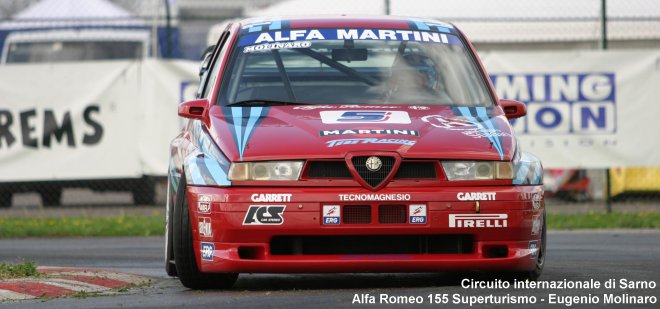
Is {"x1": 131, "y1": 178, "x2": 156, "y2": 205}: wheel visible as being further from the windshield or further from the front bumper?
the front bumper

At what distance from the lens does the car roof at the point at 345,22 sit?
877 cm

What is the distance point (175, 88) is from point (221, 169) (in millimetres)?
9689

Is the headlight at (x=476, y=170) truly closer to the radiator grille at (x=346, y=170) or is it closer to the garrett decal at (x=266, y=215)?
the radiator grille at (x=346, y=170)

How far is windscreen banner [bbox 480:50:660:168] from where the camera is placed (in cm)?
1636

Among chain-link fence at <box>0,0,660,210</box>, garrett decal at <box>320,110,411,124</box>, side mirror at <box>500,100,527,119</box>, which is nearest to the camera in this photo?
garrett decal at <box>320,110,411,124</box>

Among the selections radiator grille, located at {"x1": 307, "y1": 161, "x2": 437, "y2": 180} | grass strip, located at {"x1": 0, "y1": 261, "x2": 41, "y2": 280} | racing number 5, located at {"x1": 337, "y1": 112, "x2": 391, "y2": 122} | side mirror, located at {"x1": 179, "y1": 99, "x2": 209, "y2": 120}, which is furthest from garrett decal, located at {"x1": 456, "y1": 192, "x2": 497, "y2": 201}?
grass strip, located at {"x1": 0, "y1": 261, "x2": 41, "y2": 280}

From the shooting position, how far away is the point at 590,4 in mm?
21234

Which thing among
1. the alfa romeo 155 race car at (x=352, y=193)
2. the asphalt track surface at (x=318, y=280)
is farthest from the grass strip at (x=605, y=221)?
the alfa romeo 155 race car at (x=352, y=193)

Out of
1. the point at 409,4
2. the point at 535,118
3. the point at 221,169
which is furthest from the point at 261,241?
the point at 409,4

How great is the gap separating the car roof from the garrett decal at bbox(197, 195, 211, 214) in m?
1.74

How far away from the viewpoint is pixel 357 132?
742 centimetres

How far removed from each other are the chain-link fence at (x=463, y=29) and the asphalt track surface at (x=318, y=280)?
5.17 m

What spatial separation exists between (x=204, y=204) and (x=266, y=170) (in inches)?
14.0

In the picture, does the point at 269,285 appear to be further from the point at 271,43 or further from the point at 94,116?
the point at 94,116
